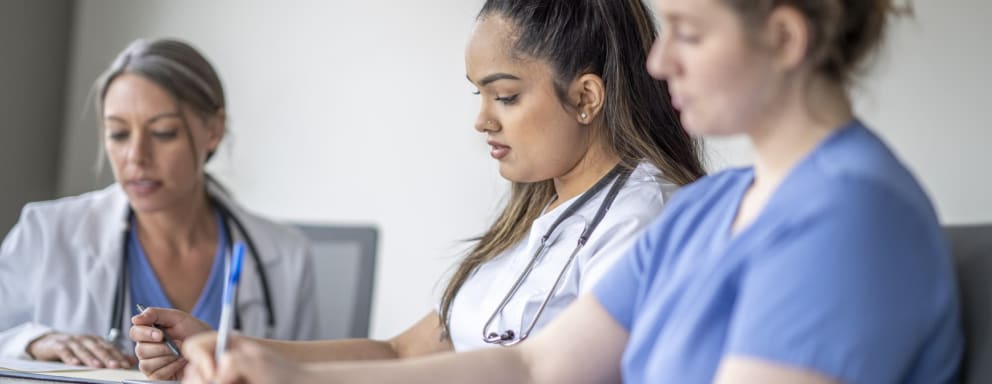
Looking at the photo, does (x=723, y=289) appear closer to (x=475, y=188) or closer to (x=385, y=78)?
(x=475, y=188)

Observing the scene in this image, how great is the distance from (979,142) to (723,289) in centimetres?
217

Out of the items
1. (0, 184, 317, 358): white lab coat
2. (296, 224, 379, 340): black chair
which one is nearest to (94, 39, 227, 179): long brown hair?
(0, 184, 317, 358): white lab coat

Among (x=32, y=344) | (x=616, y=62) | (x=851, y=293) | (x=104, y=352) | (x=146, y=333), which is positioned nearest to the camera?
(x=851, y=293)

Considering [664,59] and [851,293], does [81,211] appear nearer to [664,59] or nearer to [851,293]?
[664,59]

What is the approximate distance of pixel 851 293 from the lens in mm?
684

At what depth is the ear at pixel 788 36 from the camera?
78 centimetres

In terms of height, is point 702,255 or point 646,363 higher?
point 702,255

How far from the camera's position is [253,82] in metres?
3.66

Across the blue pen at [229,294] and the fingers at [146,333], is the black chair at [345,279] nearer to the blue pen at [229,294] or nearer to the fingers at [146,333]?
the fingers at [146,333]

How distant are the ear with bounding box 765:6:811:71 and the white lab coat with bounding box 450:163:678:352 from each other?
51cm

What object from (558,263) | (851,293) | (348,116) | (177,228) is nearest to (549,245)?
(558,263)

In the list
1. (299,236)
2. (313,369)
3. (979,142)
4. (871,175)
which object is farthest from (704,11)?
(979,142)

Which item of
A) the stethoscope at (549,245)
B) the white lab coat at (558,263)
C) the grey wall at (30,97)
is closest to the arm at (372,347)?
the white lab coat at (558,263)

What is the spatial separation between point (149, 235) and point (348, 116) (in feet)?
4.62
